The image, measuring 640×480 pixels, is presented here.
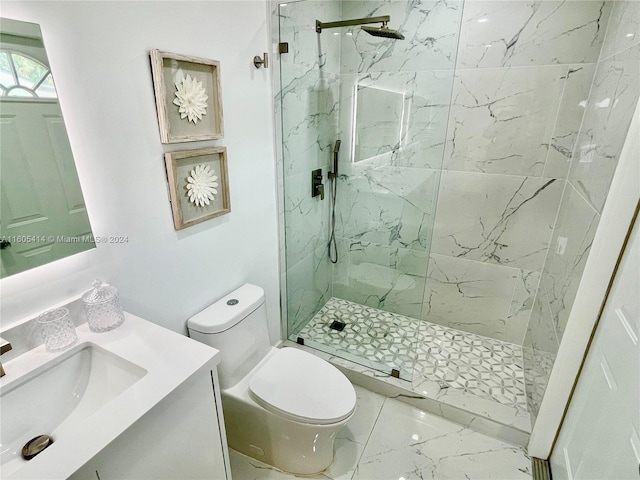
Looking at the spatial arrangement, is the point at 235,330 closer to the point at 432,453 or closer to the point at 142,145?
the point at 142,145

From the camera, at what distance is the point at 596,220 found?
1.27 metres

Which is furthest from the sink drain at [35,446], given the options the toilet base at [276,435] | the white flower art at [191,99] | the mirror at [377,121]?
the mirror at [377,121]

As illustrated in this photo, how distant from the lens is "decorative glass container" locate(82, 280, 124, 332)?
1038 mm

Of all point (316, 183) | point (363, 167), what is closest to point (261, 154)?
point (316, 183)

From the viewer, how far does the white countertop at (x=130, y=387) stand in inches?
26.7

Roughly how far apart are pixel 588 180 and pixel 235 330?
1.75 m

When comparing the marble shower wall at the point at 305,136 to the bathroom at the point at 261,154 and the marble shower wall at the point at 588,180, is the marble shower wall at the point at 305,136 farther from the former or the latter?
the marble shower wall at the point at 588,180

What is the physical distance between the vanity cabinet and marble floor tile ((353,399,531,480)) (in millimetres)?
854

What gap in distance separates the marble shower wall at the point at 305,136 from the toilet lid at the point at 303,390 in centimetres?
70

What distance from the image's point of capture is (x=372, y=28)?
1978 mm

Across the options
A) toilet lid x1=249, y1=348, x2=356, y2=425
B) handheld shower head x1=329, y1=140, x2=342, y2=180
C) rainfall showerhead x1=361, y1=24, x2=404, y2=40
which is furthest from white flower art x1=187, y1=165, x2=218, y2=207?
rainfall showerhead x1=361, y1=24, x2=404, y2=40

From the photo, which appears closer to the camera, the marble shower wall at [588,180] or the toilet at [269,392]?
the marble shower wall at [588,180]

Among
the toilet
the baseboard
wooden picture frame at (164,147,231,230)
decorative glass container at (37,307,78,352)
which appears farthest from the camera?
the baseboard

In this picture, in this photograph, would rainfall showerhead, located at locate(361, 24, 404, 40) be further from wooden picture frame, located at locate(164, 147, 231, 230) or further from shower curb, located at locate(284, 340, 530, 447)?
shower curb, located at locate(284, 340, 530, 447)
